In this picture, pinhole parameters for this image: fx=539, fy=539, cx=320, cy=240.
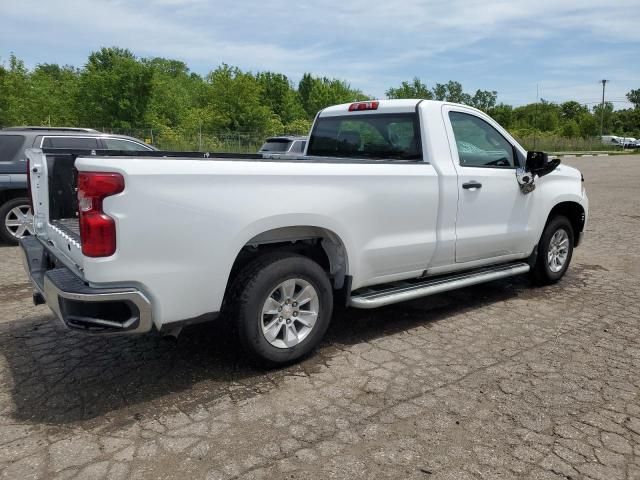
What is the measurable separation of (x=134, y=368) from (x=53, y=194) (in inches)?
57.3

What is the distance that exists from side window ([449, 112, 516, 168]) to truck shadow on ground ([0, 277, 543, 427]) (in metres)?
1.51

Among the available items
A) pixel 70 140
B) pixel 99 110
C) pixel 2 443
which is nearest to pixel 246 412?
pixel 2 443

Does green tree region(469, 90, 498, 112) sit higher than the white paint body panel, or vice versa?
green tree region(469, 90, 498, 112)

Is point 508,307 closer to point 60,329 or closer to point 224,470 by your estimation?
point 224,470

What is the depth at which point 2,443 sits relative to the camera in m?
2.89

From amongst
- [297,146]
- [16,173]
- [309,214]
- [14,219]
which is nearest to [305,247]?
[309,214]

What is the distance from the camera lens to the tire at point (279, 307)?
3.51m

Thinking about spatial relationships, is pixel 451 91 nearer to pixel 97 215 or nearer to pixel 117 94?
pixel 117 94

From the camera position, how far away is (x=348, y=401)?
3.40 m

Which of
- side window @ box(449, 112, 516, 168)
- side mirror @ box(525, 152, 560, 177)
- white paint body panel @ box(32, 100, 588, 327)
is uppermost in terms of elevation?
side window @ box(449, 112, 516, 168)

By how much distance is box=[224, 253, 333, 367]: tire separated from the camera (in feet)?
11.5

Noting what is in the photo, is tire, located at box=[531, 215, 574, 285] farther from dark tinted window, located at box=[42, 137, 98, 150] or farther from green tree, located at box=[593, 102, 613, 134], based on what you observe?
green tree, located at box=[593, 102, 613, 134]

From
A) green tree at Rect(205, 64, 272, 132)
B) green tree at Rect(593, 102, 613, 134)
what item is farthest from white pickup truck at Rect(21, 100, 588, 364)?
green tree at Rect(593, 102, 613, 134)

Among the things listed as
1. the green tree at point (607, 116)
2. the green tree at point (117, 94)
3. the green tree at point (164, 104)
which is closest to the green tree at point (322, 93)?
the green tree at point (164, 104)
